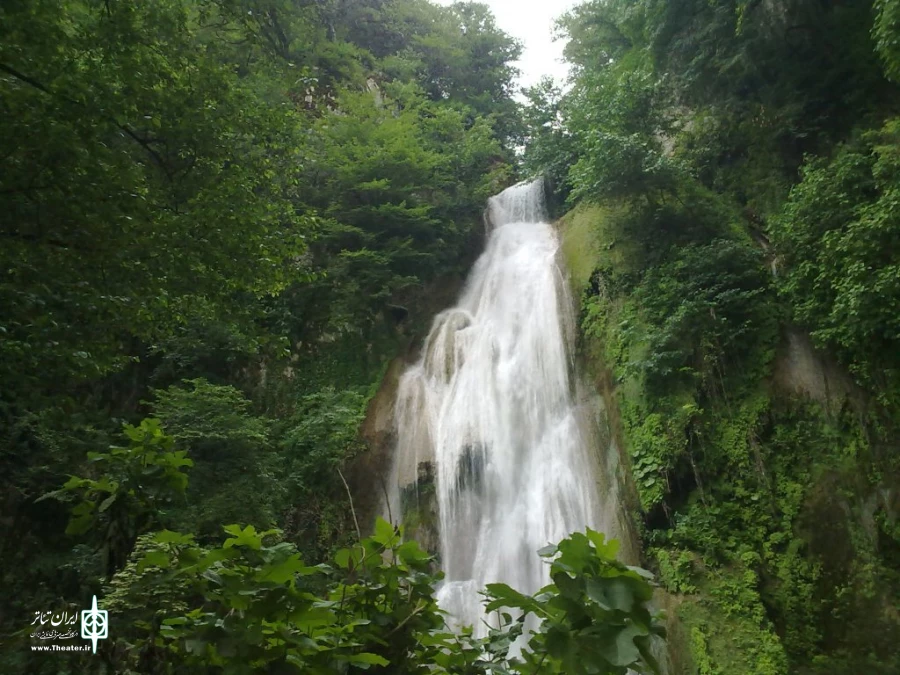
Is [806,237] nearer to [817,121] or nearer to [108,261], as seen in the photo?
[817,121]

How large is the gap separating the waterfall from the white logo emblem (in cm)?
551

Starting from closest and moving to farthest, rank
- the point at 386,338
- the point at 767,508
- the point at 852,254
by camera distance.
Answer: the point at 852,254, the point at 767,508, the point at 386,338

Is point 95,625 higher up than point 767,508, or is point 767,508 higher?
point 767,508

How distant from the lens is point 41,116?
4.09 metres

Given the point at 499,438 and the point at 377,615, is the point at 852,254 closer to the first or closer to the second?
the point at 499,438

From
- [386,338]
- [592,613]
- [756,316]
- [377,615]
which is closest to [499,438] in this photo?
[756,316]

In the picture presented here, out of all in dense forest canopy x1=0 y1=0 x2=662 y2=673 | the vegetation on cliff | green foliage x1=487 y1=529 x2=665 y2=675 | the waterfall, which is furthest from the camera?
the waterfall

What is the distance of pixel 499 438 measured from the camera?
9812 millimetres

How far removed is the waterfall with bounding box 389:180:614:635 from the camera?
27.2ft

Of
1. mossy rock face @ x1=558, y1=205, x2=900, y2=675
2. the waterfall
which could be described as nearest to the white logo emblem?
the waterfall

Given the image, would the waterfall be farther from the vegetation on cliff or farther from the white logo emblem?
the white logo emblem

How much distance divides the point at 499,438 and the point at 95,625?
7842 millimetres

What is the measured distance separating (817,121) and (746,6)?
2199 mm

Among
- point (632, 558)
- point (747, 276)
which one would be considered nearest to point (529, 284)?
point (747, 276)
